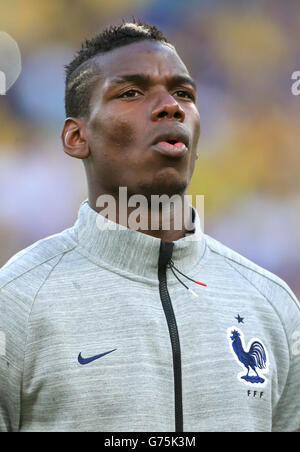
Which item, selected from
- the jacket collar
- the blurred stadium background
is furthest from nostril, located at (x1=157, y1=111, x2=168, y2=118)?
the blurred stadium background

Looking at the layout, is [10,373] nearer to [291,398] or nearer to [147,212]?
[147,212]

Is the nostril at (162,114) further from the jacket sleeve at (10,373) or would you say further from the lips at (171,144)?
the jacket sleeve at (10,373)

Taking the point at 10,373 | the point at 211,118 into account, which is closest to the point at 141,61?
the point at 10,373

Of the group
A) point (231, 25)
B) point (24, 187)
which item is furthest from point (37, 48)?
point (231, 25)

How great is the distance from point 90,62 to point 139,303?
1.95ft

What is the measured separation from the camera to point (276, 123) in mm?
4219

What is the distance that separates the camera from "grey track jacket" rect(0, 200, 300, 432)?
1.16 metres

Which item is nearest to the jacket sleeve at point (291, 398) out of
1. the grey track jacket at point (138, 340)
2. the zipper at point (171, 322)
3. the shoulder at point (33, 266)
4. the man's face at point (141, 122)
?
the grey track jacket at point (138, 340)

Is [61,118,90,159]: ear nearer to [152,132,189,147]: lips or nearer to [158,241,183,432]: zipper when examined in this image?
[152,132,189,147]: lips

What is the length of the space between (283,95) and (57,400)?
341cm

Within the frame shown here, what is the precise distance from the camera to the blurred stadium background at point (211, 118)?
3781 mm

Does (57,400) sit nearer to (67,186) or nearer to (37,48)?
(67,186)

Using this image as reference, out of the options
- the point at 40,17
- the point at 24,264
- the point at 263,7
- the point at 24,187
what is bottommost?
the point at 24,264

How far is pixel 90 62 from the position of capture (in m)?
1.53
